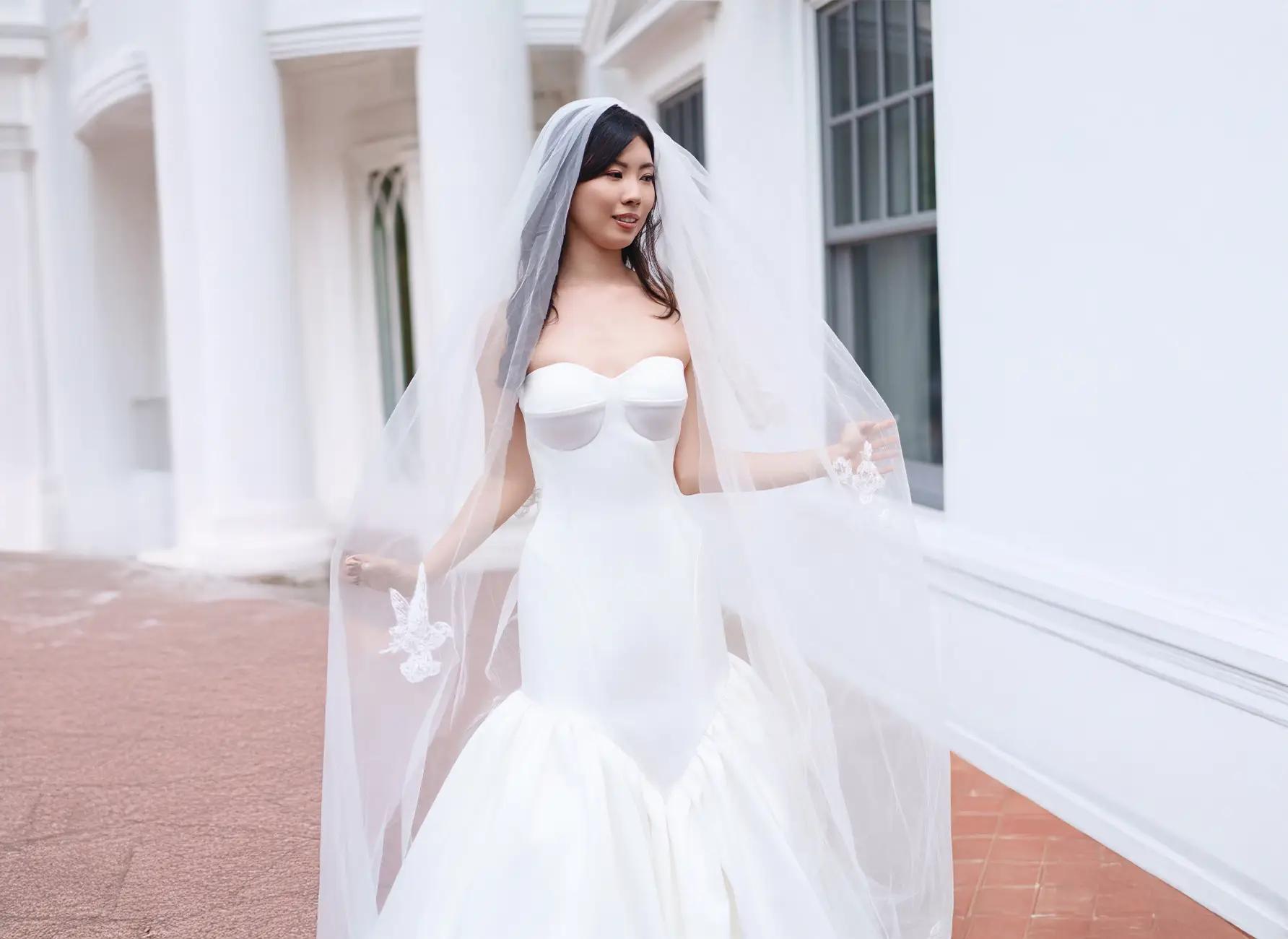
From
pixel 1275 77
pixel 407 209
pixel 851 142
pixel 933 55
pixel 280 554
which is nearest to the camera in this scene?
pixel 1275 77

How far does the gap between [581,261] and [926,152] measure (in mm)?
2793

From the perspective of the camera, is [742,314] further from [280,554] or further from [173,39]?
[173,39]

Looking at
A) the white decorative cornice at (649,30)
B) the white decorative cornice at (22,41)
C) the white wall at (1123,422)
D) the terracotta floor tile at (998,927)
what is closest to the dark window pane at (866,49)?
the white wall at (1123,422)

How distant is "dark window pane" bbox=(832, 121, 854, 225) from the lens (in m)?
5.68

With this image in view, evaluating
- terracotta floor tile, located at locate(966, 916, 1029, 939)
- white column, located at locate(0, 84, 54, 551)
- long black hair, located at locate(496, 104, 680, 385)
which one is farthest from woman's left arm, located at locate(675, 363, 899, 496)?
white column, located at locate(0, 84, 54, 551)

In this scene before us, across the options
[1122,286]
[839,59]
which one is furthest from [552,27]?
[1122,286]

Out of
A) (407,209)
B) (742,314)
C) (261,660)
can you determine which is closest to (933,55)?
(742,314)

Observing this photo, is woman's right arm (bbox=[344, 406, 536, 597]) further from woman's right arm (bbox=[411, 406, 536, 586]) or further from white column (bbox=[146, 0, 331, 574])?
white column (bbox=[146, 0, 331, 574])

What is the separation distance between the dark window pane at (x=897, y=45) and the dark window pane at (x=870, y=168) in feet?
0.69

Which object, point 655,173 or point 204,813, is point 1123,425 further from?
point 204,813

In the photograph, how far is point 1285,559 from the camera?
121 inches

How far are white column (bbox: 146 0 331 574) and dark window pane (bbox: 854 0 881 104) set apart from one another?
4715mm

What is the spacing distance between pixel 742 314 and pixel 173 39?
748cm

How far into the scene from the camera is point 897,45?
5.11 meters
